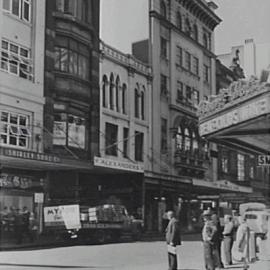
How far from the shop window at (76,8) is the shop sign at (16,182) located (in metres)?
3.47

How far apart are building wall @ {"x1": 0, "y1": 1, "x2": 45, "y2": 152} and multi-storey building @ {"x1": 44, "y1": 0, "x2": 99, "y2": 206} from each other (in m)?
0.27

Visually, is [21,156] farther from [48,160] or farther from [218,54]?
[218,54]

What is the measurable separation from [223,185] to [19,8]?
5.81 m

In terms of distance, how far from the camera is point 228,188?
13.8 metres

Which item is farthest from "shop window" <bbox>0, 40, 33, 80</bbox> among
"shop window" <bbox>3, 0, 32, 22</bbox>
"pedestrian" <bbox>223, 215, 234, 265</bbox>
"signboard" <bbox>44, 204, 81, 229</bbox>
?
"pedestrian" <bbox>223, 215, 234, 265</bbox>

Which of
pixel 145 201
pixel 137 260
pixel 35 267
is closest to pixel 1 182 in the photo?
pixel 35 267

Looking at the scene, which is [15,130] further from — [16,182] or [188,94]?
[188,94]

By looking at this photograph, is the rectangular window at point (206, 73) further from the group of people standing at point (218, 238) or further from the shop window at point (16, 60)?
the shop window at point (16, 60)

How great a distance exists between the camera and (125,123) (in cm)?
1515

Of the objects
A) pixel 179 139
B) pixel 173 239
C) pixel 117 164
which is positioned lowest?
pixel 173 239

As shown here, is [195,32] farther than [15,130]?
Yes

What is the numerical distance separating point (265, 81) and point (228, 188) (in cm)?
438

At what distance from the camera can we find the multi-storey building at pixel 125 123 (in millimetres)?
13727

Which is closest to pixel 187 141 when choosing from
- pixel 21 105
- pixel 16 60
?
pixel 21 105
